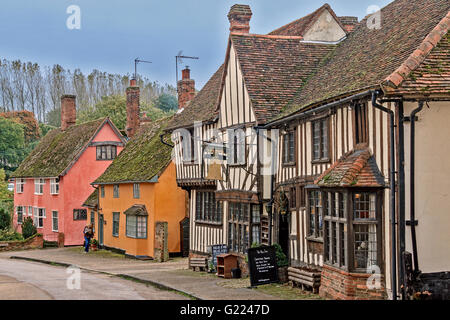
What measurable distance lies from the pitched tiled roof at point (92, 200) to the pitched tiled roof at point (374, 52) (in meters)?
21.9

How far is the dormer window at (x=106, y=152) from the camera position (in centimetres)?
4391

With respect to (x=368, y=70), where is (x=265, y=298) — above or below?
below

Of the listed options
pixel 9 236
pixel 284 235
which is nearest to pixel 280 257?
pixel 284 235

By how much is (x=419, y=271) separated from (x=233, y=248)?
10.2 meters

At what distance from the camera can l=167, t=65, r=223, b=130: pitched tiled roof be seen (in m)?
A: 26.1

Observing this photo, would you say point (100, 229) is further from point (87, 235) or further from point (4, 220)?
point (4, 220)

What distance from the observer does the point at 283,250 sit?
67.8ft

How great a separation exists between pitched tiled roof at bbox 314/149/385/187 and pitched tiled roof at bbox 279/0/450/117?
61.9 inches

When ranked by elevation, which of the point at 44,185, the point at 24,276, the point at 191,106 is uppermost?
the point at 191,106

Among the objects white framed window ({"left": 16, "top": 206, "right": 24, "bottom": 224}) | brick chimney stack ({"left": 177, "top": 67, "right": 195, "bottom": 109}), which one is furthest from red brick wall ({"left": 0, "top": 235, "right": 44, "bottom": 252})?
brick chimney stack ({"left": 177, "top": 67, "right": 195, "bottom": 109})

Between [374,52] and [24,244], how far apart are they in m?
30.5

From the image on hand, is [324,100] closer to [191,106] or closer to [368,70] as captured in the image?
[368,70]

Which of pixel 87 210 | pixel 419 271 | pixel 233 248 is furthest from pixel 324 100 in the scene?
pixel 87 210

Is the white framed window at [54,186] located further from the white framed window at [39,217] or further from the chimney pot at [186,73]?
the chimney pot at [186,73]
